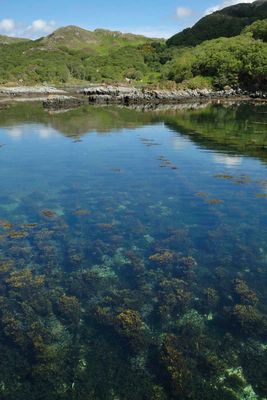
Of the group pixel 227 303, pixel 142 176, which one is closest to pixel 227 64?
pixel 142 176

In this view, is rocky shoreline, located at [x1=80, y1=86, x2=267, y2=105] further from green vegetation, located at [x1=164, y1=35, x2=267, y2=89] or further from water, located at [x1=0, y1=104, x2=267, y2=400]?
water, located at [x1=0, y1=104, x2=267, y2=400]

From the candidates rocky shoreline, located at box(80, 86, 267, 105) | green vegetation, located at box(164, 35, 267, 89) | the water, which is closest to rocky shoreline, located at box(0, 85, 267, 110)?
rocky shoreline, located at box(80, 86, 267, 105)

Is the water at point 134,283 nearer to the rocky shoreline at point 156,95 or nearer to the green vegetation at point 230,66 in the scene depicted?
the rocky shoreline at point 156,95

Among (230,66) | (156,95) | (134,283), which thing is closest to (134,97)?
(156,95)

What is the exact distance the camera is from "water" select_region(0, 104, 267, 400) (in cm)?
1112

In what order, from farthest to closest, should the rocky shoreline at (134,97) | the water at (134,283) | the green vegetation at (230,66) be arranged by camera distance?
the green vegetation at (230,66), the rocky shoreline at (134,97), the water at (134,283)

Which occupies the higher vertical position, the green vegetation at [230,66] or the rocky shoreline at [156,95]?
the green vegetation at [230,66]

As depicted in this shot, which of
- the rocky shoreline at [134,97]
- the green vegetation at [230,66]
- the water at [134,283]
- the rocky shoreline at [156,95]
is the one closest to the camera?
Answer: the water at [134,283]

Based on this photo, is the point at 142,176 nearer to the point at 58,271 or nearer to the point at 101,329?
the point at 58,271

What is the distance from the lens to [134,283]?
15961 mm

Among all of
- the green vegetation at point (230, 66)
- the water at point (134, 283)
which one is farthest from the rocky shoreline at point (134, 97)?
the water at point (134, 283)

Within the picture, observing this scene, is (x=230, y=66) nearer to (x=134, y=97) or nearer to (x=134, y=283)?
(x=134, y=97)

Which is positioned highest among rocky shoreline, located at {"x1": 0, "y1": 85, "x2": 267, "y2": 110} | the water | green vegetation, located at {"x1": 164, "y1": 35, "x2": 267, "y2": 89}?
green vegetation, located at {"x1": 164, "y1": 35, "x2": 267, "y2": 89}

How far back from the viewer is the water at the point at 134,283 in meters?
11.1
